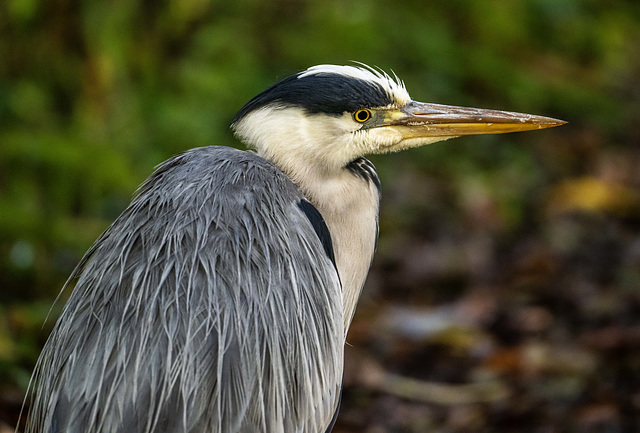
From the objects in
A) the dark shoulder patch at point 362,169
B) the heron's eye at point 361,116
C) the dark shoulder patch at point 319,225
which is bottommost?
the dark shoulder patch at point 319,225

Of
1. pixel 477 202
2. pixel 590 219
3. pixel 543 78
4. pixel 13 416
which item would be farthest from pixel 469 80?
pixel 13 416

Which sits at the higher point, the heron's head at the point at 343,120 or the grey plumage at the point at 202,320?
the heron's head at the point at 343,120

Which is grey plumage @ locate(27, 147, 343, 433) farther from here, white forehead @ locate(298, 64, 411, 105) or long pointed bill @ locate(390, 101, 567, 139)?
long pointed bill @ locate(390, 101, 567, 139)

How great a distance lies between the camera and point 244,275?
8.67ft

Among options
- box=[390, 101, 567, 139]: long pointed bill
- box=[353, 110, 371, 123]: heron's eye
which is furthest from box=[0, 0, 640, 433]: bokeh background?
box=[353, 110, 371, 123]: heron's eye

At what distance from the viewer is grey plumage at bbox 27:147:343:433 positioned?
2422mm

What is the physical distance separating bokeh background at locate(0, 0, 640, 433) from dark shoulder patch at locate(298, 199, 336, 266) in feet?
4.43

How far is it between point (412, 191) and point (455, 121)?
3508 mm

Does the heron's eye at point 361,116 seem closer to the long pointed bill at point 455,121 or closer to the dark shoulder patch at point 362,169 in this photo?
the long pointed bill at point 455,121

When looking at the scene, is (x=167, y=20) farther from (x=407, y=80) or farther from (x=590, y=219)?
(x=590, y=219)

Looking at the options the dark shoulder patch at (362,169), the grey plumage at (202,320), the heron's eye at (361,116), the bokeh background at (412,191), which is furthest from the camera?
the bokeh background at (412,191)

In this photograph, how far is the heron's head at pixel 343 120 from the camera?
3.08 meters

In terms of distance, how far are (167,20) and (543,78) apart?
4.01m

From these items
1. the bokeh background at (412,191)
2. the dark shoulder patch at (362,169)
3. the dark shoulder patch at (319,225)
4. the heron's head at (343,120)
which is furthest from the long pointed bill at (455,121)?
the bokeh background at (412,191)
